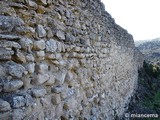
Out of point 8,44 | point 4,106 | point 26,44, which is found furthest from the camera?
point 26,44

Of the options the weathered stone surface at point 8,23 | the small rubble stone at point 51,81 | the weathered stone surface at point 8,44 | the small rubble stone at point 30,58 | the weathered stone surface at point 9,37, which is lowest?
the small rubble stone at point 51,81

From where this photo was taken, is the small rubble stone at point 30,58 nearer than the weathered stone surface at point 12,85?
No

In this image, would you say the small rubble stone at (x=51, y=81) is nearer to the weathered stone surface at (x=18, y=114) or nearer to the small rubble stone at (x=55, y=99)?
the small rubble stone at (x=55, y=99)

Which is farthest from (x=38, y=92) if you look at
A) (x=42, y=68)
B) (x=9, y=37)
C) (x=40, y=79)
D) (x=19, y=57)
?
(x=9, y=37)

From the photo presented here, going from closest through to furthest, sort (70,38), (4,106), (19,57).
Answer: (4,106), (19,57), (70,38)

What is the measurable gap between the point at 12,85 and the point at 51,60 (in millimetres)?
899

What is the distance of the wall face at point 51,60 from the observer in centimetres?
277

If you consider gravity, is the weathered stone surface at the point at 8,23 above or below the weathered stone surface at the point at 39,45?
above

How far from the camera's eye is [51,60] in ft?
11.7

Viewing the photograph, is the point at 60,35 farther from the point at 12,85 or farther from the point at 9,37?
the point at 12,85

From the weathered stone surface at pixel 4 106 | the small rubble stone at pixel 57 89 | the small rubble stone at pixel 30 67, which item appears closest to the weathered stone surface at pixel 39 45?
the small rubble stone at pixel 30 67

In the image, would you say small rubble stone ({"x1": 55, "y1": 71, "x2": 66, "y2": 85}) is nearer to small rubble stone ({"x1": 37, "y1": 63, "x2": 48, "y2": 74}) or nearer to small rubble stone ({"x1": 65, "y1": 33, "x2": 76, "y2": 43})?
small rubble stone ({"x1": 37, "y1": 63, "x2": 48, "y2": 74})

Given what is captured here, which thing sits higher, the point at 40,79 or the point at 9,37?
the point at 9,37

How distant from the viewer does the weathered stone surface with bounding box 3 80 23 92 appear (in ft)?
8.79
